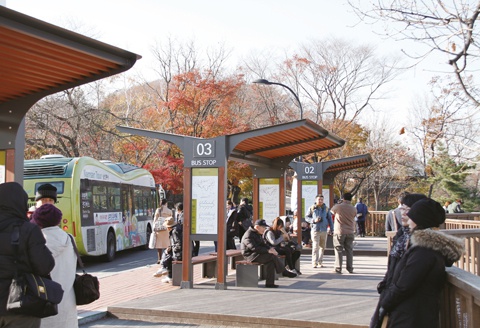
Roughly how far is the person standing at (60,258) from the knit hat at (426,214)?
2931 mm

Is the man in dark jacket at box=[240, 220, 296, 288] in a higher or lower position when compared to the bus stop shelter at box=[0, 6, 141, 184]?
lower

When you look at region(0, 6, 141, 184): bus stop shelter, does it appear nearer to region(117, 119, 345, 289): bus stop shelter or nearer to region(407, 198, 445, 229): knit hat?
region(407, 198, 445, 229): knit hat

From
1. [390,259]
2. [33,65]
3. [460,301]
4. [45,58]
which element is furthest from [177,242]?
[460,301]

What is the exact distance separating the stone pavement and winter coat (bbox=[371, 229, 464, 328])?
378cm

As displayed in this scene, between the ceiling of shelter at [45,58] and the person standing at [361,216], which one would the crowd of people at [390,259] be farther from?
the person standing at [361,216]

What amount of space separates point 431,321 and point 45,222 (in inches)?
129

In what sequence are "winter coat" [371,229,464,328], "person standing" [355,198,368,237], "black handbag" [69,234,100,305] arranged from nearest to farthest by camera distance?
"winter coat" [371,229,464,328] → "black handbag" [69,234,100,305] → "person standing" [355,198,368,237]

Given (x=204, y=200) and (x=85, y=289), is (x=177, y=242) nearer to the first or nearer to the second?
(x=204, y=200)

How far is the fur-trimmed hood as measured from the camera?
4.86m

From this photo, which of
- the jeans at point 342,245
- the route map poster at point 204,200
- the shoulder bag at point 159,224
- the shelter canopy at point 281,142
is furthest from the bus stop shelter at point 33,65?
the shoulder bag at point 159,224

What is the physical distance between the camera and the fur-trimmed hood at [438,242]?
4.86m

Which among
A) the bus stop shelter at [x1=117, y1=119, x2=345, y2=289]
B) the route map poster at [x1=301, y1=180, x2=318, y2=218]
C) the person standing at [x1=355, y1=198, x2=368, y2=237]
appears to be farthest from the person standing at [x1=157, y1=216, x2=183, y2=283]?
the person standing at [x1=355, y1=198, x2=368, y2=237]

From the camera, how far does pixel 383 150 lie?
139 ft

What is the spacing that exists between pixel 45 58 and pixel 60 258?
6.16 feet
